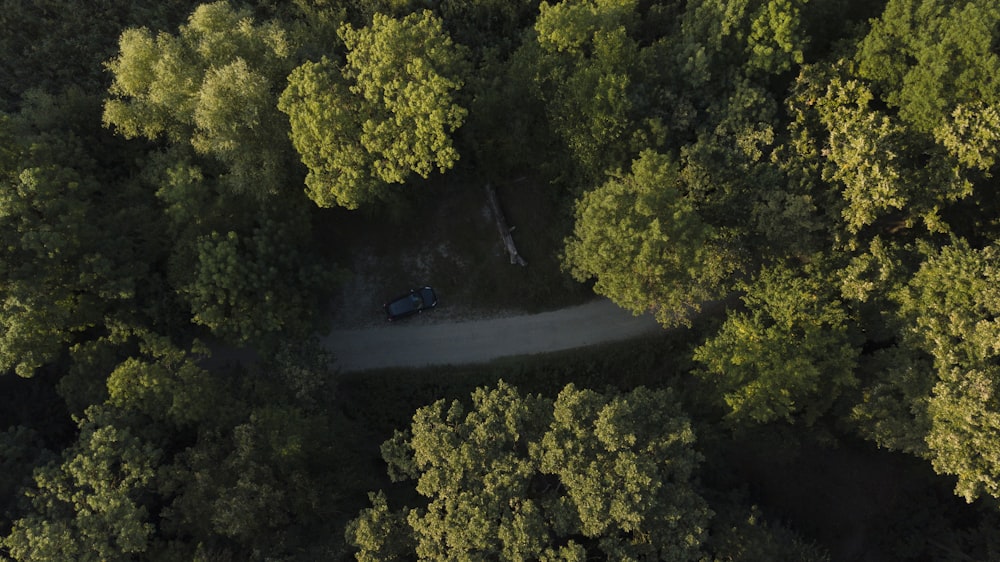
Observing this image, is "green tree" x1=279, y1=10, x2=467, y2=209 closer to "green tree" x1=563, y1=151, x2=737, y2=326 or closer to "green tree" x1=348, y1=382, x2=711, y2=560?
"green tree" x1=563, y1=151, x2=737, y2=326

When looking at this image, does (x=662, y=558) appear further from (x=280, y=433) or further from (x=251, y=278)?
(x=251, y=278)

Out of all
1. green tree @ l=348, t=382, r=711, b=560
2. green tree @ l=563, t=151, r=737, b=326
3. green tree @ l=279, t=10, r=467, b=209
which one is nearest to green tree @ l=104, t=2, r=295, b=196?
green tree @ l=279, t=10, r=467, b=209

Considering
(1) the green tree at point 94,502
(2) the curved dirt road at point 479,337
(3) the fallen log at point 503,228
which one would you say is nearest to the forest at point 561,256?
(1) the green tree at point 94,502

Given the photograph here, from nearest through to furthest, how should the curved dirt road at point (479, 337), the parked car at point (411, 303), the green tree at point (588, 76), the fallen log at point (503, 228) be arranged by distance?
the green tree at point (588, 76)
the parked car at point (411, 303)
the curved dirt road at point (479, 337)
the fallen log at point (503, 228)

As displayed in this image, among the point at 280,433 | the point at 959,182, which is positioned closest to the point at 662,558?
the point at 280,433

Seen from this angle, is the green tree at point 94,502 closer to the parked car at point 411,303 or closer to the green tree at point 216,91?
the green tree at point 216,91

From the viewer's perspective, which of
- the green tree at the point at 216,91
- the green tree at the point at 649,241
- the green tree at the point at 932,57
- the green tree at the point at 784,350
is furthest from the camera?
the green tree at the point at 784,350
